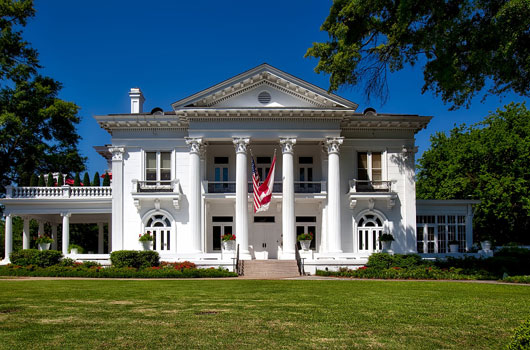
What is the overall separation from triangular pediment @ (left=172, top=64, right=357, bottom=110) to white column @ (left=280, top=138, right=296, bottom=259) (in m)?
2.44

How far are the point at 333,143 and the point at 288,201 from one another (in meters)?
4.24

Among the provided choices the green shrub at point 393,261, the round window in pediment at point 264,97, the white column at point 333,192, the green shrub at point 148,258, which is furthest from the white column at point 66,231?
the green shrub at point 393,261

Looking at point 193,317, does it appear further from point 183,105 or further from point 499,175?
point 499,175

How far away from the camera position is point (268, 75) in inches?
1214

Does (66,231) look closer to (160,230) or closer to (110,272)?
(160,230)

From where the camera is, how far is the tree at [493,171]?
3931 centimetres

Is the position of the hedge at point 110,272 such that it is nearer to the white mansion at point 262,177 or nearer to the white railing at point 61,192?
the white mansion at point 262,177

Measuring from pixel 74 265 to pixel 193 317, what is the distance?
776 inches

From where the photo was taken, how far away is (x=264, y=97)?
102 ft

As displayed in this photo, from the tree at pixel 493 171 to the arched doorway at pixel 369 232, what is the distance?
1152 cm

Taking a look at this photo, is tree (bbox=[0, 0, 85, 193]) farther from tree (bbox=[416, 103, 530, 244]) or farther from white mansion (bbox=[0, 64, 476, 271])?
tree (bbox=[416, 103, 530, 244])

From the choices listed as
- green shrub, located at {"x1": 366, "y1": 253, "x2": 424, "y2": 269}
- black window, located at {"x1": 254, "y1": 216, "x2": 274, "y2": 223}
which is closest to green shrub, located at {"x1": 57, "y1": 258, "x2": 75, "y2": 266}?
black window, located at {"x1": 254, "y1": 216, "x2": 274, "y2": 223}

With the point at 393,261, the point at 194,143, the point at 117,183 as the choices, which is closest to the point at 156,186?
the point at 117,183

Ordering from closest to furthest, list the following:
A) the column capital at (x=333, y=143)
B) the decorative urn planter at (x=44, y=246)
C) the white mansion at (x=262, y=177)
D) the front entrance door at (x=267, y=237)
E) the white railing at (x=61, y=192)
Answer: the decorative urn planter at (x=44, y=246), the white mansion at (x=262, y=177), the column capital at (x=333, y=143), the white railing at (x=61, y=192), the front entrance door at (x=267, y=237)
